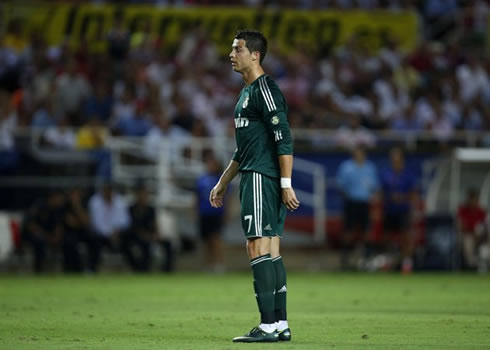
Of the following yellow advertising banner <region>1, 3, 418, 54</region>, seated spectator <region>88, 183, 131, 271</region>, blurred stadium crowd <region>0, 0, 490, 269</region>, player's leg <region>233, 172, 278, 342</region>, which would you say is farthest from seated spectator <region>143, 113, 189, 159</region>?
player's leg <region>233, 172, 278, 342</region>

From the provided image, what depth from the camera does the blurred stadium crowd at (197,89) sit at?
24.0 meters

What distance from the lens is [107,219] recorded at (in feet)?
73.0

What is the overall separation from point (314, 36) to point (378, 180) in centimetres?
670

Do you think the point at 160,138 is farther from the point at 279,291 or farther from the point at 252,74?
the point at 279,291

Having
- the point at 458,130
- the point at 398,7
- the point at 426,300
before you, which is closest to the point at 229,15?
the point at 398,7

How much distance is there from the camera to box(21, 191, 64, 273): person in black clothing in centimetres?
2181

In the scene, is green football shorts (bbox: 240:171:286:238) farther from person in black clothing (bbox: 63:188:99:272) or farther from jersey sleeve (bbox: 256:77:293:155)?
person in black clothing (bbox: 63:188:99:272)

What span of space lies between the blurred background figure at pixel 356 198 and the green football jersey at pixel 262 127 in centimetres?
1308

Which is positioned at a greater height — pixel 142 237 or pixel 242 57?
pixel 242 57

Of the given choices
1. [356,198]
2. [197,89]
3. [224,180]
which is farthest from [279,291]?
Result: [197,89]

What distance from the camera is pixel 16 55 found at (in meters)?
26.2

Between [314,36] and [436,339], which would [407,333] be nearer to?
[436,339]

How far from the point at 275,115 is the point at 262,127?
24 centimetres

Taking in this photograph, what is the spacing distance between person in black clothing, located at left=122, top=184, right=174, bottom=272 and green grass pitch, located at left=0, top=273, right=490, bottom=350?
1.40 metres
